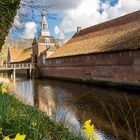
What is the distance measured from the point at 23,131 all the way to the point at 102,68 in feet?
76.1

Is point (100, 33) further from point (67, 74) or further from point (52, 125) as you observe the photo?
point (52, 125)

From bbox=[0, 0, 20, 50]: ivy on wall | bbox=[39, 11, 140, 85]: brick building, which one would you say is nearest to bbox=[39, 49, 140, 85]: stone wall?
bbox=[39, 11, 140, 85]: brick building

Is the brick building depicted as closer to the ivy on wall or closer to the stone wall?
the stone wall

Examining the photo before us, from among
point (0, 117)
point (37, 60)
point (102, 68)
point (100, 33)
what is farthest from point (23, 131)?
point (37, 60)

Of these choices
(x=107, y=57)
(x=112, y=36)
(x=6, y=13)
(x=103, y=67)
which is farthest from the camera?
(x=112, y=36)

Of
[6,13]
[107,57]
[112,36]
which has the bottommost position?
[107,57]

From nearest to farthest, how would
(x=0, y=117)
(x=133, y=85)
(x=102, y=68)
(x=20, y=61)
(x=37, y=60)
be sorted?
(x=0, y=117)
(x=133, y=85)
(x=102, y=68)
(x=37, y=60)
(x=20, y=61)

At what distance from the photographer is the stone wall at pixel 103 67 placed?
21.1 metres

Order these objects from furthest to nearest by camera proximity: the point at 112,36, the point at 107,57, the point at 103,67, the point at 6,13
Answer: the point at 112,36
the point at 103,67
the point at 107,57
the point at 6,13

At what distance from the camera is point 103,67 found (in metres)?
25.9

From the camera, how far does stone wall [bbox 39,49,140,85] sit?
21.1 metres

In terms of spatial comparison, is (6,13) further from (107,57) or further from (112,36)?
(112,36)

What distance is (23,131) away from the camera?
3.08 metres

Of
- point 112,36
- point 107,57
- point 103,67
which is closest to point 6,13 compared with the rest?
point 107,57
